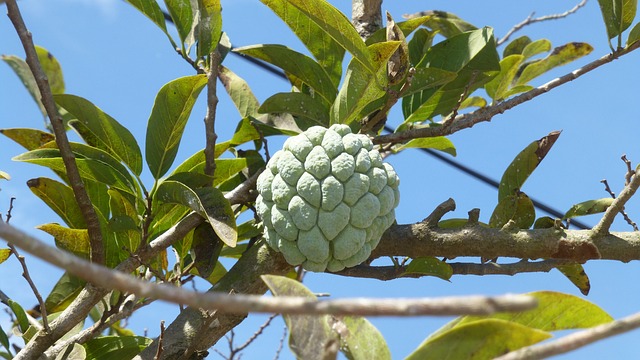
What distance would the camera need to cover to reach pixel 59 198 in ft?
5.82

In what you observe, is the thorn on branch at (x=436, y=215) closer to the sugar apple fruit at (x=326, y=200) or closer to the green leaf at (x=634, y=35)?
the sugar apple fruit at (x=326, y=200)

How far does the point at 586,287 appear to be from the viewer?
5.95ft

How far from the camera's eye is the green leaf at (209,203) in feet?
4.89

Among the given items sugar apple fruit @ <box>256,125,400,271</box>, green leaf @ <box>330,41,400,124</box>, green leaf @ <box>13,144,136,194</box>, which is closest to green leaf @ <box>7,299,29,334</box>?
green leaf @ <box>13,144,136,194</box>

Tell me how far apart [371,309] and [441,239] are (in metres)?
1.14

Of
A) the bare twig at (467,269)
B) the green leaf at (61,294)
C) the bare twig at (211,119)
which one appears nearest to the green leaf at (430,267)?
the bare twig at (467,269)

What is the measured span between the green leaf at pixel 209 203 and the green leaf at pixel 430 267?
0.45m

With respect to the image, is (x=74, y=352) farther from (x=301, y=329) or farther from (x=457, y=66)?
(x=457, y=66)

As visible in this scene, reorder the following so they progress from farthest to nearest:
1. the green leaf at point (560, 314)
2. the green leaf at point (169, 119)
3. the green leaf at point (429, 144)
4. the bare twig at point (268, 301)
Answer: the green leaf at point (429, 144), the green leaf at point (169, 119), the green leaf at point (560, 314), the bare twig at point (268, 301)

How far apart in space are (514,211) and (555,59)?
698mm

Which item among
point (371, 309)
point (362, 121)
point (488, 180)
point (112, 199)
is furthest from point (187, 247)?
point (488, 180)

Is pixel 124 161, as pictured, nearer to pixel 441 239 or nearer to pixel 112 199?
pixel 112 199

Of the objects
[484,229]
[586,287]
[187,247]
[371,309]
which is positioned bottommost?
[371,309]

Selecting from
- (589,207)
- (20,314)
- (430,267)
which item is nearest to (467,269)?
(430,267)
